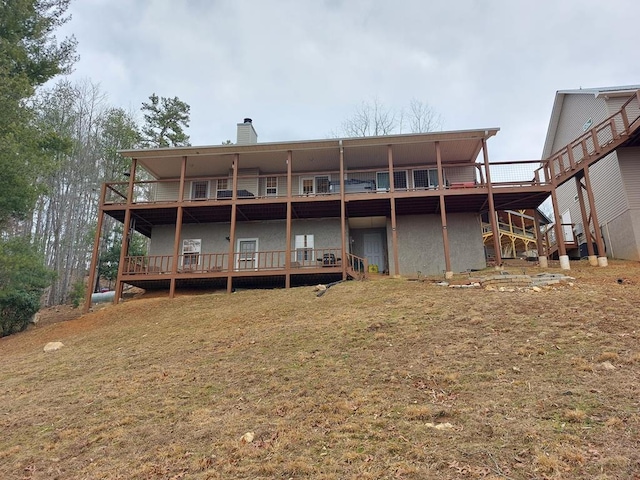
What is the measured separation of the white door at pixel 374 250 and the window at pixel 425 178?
311 cm

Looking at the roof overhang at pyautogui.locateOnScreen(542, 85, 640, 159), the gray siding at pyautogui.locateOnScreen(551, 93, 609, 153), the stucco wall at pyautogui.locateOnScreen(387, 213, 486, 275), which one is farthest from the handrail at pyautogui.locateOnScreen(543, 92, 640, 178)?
the stucco wall at pyautogui.locateOnScreen(387, 213, 486, 275)

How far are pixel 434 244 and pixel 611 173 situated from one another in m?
7.98

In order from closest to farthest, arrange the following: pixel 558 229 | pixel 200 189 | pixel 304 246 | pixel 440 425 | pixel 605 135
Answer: pixel 440 425 → pixel 558 229 → pixel 605 135 → pixel 304 246 → pixel 200 189

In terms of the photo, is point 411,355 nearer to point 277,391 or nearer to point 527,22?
point 277,391

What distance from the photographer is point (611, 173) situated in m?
17.3

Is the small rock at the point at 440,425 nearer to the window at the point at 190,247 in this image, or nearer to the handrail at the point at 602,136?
the handrail at the point at 602,136

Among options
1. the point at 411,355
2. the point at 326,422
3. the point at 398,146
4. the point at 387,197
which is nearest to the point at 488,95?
the point at 398,146

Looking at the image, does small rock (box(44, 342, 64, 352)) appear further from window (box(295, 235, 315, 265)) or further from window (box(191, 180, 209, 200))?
window (box(191, 180, 209, 200))

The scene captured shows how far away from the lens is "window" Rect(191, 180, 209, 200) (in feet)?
66.6

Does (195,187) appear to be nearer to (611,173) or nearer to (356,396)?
(356,396)

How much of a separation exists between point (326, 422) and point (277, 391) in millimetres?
1387

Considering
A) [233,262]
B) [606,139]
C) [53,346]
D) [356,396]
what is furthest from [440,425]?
[606,139]

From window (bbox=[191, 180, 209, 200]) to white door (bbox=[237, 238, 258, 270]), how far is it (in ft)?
10.6

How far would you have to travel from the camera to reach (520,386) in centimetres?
522
